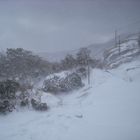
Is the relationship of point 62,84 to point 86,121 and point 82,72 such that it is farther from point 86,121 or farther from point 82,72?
point 86,121

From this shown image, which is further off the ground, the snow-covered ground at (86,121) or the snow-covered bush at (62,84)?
the snow-covered bush at (62,84)

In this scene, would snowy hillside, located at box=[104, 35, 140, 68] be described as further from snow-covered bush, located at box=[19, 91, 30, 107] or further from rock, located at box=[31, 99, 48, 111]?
snow-covered bush, located at box=[19, 91, 30, 107]

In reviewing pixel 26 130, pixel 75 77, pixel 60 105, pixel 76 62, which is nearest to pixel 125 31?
pixel 76 62

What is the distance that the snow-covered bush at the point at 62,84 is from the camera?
1836cm

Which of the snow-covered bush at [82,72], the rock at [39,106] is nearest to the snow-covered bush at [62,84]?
the snow-covered bush at [82,72]

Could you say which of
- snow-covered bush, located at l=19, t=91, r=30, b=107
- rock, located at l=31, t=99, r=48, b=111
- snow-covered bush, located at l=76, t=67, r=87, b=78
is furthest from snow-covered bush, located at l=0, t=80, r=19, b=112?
snow-covered bush, located at l=76, t=67, r=87, b=78

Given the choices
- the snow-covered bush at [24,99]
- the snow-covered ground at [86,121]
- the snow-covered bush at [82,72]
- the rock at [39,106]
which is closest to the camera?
the snow-covered ground at [86,121]

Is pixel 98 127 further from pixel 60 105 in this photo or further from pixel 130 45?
pixel 130 45

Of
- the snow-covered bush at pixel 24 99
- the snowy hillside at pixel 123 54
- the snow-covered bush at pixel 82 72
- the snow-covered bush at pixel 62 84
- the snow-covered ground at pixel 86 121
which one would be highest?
the snowy hillside at pixel 123 54

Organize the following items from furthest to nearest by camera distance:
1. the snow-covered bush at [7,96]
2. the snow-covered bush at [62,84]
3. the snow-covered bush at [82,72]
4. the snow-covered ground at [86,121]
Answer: the snow-covered bush at [82,72], the snow-covered bush at [62,84], the snow-covered bush at [7,96], the snow-covered ground at [86,121]

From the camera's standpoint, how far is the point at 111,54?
3681 centimetres

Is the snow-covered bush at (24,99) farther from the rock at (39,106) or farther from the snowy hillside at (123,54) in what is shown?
the snowy hillside at (123,54)

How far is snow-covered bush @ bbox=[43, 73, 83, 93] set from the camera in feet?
60.2

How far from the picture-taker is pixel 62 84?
18797 mm
